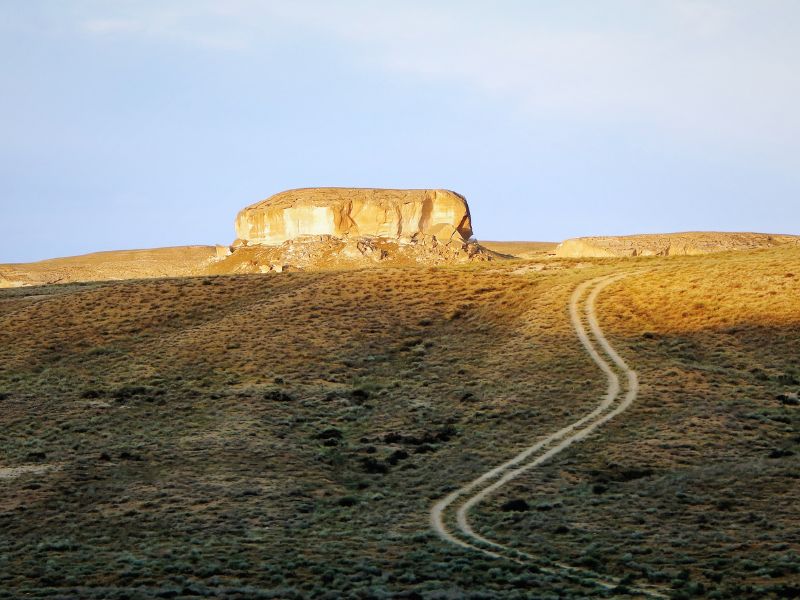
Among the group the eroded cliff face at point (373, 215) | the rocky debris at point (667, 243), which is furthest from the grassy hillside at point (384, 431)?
the eroded cliff face at point (373, 215)

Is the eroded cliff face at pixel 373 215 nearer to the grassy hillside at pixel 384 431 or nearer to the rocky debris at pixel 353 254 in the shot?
the rocky debris at pixel 353 254

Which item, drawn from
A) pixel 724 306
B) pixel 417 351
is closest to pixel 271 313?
pixel 417 351

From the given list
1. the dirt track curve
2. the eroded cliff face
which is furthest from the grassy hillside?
the eroded cliff face

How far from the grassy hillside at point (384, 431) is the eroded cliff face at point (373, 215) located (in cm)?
5666

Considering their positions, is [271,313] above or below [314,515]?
Result: above

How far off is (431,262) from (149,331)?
54.7 metres

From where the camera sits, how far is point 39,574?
2084 centimetres

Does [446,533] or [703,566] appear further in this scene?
[446,533]

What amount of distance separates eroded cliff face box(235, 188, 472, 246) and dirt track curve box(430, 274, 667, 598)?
224 feet

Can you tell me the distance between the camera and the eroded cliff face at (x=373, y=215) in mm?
116875

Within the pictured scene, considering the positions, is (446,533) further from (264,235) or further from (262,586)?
(264,235)

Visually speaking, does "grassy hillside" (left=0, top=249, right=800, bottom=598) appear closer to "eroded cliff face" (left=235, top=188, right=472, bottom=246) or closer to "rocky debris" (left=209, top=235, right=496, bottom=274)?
"rocky debris" (left=209, top=235, right=496, bottom=274)

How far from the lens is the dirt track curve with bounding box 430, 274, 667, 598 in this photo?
21469mm

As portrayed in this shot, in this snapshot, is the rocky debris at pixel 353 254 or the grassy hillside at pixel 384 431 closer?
the grassy hillside at pixel 384 431
